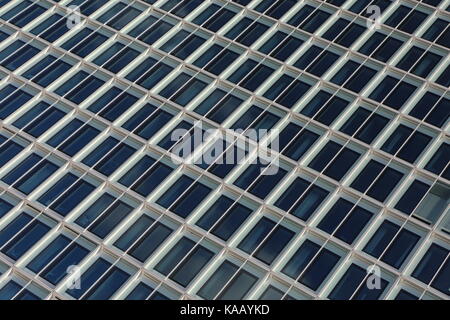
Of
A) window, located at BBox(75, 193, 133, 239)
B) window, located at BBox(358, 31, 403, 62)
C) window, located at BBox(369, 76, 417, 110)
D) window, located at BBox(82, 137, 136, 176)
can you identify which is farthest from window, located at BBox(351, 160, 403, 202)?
window, located at BBox(82, 137, 136, 176)

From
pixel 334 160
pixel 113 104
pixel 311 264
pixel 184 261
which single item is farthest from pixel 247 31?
pixel 311 264

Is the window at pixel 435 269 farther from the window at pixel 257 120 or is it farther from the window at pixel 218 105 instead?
the window at pixel 218 105

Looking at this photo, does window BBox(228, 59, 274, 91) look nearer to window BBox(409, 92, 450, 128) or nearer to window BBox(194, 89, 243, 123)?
window BBox(194, 89, 243, 123)

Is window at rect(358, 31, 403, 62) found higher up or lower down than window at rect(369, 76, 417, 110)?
higher up

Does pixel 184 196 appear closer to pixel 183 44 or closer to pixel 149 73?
pixel 149 73

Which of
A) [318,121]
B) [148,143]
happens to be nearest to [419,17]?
[318,121]

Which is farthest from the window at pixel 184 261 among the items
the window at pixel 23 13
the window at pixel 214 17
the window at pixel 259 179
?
the window at pixel 23 13
